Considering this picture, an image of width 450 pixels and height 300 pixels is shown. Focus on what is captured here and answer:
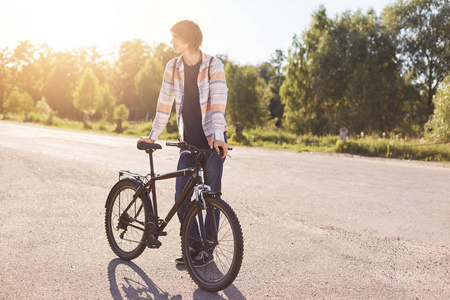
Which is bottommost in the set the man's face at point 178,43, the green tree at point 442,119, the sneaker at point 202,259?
the sneaker at point 202,259

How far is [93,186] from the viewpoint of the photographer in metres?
7.76

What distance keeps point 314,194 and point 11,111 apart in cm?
4992

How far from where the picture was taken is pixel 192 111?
375 cm

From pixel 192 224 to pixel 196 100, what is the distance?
1.10 meters

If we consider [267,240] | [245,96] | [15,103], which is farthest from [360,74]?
[15,103]

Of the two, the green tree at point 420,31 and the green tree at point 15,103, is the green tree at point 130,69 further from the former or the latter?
the green tree at point 420,31

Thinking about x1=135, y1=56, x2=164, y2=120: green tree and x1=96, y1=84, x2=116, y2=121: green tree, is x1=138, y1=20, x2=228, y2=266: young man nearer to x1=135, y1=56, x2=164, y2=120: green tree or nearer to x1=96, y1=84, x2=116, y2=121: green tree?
x1=96, y1=84, x2=116, y2=121: green tree

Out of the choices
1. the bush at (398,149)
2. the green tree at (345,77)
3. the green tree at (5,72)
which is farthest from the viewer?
the green tree at (5,72)

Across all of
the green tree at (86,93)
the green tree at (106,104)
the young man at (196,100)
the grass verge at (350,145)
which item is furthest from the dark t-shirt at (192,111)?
the green tree at (106,104)

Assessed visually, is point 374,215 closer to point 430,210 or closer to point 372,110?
point 430,210

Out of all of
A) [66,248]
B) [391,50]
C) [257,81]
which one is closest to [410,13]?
[391,50]

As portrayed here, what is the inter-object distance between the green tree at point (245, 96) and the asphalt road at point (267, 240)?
29638 mm

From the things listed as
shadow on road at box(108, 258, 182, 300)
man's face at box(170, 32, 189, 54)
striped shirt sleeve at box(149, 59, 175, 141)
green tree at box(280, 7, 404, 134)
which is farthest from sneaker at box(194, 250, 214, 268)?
green tree at box(280, 7, 404, 134)

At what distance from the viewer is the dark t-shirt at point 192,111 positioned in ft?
12.1
